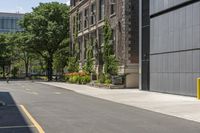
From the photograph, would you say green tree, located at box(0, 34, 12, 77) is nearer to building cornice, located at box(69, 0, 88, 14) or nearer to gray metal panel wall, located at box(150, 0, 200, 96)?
building cornice, located at box(69, 0, 88, 14)

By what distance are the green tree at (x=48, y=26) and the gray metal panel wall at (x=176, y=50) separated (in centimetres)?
3778

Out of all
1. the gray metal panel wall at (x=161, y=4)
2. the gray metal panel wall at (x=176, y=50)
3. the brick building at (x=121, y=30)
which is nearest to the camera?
the gray metal panel wall at (x=176, y=50)

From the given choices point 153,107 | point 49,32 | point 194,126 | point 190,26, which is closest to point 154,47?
point 190,26

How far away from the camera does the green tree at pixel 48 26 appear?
71062 millimetres

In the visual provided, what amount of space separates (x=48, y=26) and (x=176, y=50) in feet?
140

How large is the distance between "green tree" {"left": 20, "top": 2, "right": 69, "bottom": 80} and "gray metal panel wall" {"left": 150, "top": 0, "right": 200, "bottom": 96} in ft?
124

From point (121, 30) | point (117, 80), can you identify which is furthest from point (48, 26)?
point (117, 80)

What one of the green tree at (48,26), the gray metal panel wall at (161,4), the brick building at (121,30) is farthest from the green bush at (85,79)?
the green tree at (48,26)

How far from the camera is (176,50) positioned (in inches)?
1203

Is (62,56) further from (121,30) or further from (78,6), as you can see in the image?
(121,30)

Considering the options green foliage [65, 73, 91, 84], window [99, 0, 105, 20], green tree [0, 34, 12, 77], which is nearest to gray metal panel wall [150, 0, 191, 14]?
window [99, 0, 105, 20]

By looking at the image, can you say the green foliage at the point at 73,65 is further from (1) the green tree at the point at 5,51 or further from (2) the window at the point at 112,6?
(1) the green tree at the point at 5,51

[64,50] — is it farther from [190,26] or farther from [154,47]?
[190,26]

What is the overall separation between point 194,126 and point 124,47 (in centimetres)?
2839
